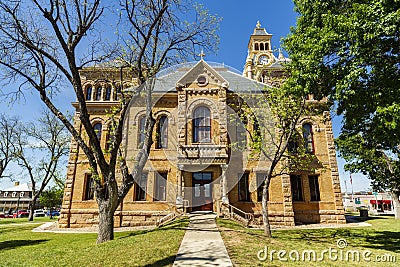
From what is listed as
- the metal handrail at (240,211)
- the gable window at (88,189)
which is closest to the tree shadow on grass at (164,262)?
the metal handrail at (240,211)

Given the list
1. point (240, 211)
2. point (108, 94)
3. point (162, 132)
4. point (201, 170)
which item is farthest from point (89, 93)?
point (240, 211)

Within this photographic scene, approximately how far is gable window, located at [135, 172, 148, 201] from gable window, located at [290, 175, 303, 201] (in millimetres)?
12176

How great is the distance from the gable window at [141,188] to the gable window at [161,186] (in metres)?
1.01

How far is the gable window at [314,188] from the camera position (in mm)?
20406

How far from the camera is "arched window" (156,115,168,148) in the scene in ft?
69.2

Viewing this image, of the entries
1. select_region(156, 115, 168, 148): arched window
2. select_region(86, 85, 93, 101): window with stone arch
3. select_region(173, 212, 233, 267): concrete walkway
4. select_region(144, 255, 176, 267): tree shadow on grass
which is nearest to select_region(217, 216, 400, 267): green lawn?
select_region(173, 212, 233, 267): concrete walkway

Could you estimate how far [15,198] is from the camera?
72.7m

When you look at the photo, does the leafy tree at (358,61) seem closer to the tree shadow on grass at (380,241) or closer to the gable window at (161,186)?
the tree shadow on grass at (380,241)

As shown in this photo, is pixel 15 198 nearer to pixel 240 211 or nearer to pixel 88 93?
pixel 88 93

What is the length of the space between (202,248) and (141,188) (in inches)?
489

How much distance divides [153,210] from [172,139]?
19.2 feet

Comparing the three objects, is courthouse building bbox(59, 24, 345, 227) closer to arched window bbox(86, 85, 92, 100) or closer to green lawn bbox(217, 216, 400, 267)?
arched window bbox(86, 85, 92, 100)

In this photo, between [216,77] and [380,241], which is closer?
[380,241]

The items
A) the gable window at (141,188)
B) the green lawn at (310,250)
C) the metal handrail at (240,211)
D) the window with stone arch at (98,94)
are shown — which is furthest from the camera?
the window with stone arch at (98,94)
